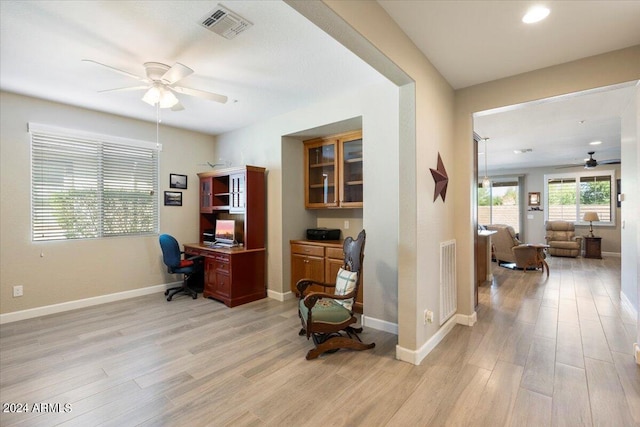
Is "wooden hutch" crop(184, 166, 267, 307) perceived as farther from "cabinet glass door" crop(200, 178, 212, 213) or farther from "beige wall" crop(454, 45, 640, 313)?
"beige wall" crop(454, 45, 640, 313)

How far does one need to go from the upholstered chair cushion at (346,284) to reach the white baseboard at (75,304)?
3.36m

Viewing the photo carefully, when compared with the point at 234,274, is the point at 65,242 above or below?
above

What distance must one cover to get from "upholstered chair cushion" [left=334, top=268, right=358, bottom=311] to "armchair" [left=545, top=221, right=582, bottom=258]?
25.1 ft

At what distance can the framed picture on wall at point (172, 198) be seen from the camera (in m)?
4.87

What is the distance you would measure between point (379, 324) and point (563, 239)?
7.49m

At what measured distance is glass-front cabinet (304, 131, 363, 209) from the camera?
3904mm

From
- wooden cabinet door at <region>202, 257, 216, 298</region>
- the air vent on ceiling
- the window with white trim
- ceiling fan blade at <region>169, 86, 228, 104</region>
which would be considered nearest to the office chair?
wooden cabinet door at <region>202, 257, 216, 298</region>

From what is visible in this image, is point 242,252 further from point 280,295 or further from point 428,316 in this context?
point 428,316

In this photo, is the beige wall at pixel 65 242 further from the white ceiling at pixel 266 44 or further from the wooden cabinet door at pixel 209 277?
the wooden cabinet door at pixel 209 277

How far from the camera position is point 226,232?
470 centimetres

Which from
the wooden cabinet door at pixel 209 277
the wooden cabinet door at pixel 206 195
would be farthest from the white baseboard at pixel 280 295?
the wooden cabinet door at pixel 206 195

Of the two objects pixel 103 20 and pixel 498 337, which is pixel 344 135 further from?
pixel 498 337

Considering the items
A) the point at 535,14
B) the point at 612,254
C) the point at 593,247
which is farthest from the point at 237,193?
the point at 612,254

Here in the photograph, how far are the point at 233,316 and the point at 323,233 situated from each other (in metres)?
1.62
